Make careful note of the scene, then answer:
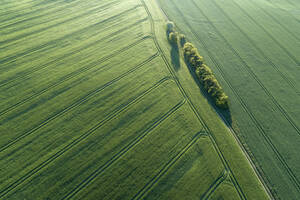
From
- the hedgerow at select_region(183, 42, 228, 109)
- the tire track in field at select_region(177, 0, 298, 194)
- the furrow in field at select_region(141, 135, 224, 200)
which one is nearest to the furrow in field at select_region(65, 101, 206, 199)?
the furrow in field at select_region(141, 135, 224, 200)

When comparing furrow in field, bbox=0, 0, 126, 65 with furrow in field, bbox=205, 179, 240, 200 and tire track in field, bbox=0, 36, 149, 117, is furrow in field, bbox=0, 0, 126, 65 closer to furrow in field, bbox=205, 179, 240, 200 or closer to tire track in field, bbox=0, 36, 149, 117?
tire track in field, bbox=0, 36, 149, 117

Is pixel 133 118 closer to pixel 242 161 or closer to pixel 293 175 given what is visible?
pixel 242 161

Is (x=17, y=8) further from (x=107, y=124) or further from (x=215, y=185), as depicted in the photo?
(x=215, y=185)

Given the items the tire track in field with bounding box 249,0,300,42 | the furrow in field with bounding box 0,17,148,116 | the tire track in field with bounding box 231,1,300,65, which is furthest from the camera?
the tire track in field with bounding box 249,0,300,42

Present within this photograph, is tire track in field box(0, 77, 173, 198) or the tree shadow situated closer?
tire track in field box(0, 77, 173, 198)

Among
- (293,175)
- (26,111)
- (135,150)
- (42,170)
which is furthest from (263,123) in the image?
(26,111)

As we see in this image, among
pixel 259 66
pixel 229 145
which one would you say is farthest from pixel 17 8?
pixel 259 66
